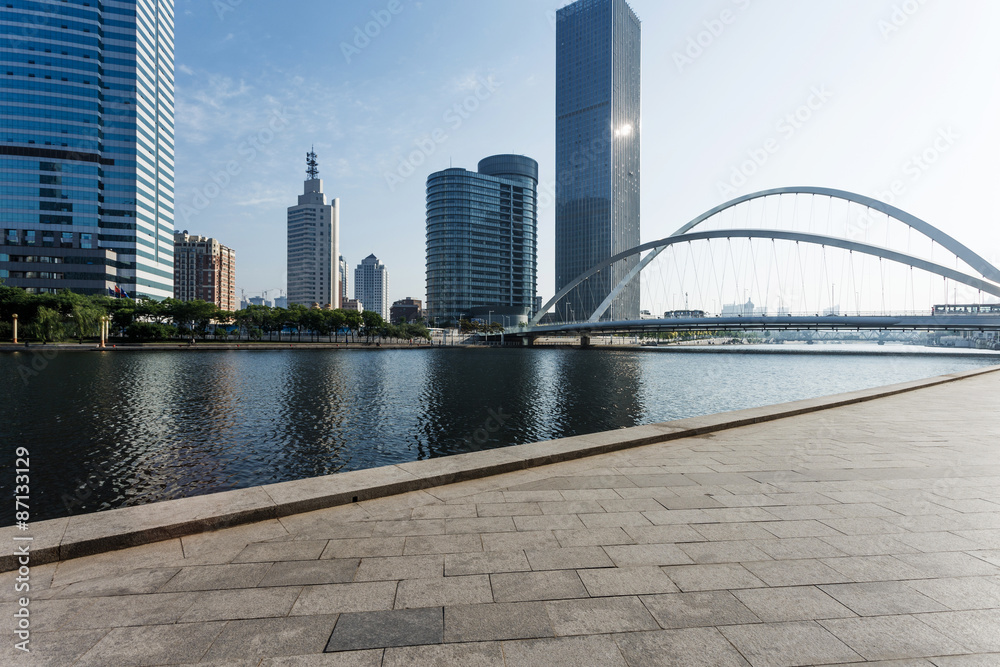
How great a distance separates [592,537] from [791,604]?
1.98 metres

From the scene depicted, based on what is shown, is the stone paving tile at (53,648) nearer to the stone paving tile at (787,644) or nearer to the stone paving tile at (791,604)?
the stone paving tile at (787,644)

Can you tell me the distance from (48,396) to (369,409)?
59.6 ft

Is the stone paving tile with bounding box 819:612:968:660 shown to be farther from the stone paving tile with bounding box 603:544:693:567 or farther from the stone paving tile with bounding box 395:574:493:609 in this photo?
the stone paving tile with bounding box 395:574:493:609

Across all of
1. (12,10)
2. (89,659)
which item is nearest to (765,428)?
(89,659)

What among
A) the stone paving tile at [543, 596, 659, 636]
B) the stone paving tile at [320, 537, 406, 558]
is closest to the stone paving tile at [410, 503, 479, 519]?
the stone paving tile at [320, 537, 406, 558]

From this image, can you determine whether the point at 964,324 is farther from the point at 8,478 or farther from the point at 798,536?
the point at 8,478

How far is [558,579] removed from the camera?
4.56m

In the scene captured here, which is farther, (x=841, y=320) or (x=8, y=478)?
(x=841, y=320)

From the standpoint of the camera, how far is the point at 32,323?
7056 centimetres

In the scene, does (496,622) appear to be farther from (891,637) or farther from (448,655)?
(891,637)

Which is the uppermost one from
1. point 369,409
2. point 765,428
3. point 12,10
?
point 12,10

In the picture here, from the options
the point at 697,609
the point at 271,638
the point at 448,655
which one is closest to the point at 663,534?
the point at 697,609

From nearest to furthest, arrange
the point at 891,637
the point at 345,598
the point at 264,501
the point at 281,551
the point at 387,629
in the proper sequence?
1. the point at 891,637
2. the point at 387,629
3. the point at 345,598
4. the point at 281,551
5. the point at 264,501

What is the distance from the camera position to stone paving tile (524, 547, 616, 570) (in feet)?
15.8
